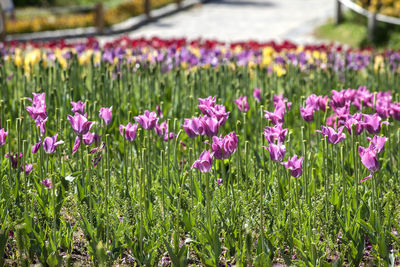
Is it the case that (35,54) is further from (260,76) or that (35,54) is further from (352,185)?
(352,185)

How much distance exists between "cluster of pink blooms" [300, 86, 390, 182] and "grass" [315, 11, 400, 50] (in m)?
9.98

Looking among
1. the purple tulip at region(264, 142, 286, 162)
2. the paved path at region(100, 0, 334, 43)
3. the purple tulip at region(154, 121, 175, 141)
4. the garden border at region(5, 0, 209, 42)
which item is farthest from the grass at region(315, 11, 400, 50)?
the purple tulip at region(264, 142, 286, 162)

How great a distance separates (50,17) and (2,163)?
52.6 feet

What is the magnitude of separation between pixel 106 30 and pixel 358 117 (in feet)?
51.6

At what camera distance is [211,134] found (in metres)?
2.72

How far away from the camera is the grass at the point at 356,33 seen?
45.4 feet

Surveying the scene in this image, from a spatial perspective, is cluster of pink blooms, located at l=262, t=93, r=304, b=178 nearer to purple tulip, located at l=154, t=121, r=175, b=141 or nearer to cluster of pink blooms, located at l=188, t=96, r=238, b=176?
cluster of pink blooms, located at l=188, t=96, r=238, b=176

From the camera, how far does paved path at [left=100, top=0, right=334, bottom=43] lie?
16.4 m

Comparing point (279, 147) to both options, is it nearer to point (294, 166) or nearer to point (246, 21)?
point (294, 166)

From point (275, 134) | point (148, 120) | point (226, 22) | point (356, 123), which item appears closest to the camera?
point (275, 134)

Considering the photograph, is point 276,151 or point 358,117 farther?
point 358,117

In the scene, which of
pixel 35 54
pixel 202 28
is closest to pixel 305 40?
pixel 202 28

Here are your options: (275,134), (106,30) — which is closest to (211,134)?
(275,134)

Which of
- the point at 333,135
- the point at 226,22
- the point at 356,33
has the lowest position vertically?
the point at 333,135
